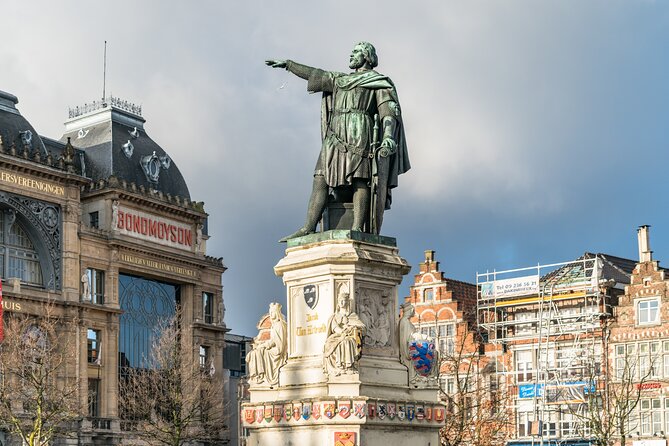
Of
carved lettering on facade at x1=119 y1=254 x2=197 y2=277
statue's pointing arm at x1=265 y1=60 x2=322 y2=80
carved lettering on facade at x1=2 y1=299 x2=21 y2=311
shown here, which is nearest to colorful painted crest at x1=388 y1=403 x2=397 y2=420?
statue's pointing arm at x1=265 y1=60 x2=322 y2=80

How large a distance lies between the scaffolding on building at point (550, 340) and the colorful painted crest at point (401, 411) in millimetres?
43892

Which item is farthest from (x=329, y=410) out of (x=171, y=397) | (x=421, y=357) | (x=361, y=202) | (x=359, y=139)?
(x=171, y=397)

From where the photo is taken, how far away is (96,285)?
6412 centimetres

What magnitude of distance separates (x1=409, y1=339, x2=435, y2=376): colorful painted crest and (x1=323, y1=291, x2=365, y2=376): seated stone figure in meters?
1.31

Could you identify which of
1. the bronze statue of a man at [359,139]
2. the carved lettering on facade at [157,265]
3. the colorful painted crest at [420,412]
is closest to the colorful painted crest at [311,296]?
the bronze statue of a man at [359,139]

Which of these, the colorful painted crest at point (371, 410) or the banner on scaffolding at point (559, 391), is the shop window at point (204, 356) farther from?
the colorful painted crest at point (371, 410)

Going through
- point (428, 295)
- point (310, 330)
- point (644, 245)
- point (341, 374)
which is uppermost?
point (644, 245)

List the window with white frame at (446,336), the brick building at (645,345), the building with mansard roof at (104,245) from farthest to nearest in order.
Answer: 1. the window with white frame at (446,336)
2. the building with mansard roof at (104,245)
3. the brick building at (645,345)

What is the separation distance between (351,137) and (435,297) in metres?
48.4

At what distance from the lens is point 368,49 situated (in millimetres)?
16078

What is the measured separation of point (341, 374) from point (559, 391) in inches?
1854

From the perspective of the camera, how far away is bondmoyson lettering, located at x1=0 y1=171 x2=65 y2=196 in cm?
5941

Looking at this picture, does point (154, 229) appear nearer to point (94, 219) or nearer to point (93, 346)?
point (94, 219)

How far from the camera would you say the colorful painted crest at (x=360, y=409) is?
13914mm
